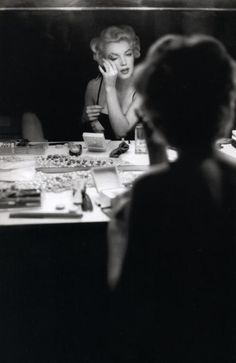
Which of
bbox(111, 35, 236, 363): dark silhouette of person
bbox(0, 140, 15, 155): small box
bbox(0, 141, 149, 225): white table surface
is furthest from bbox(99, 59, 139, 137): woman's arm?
bbox(111, 35, 236, 363): dark silhouette of person

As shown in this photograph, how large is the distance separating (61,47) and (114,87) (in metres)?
0.82

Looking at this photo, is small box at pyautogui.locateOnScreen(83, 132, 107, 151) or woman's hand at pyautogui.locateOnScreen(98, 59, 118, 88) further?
woman's hand at pyautogui.locateOnScreen(98, 59, 118, 88)

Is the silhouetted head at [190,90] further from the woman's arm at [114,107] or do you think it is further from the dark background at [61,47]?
the dark background at [61,47]

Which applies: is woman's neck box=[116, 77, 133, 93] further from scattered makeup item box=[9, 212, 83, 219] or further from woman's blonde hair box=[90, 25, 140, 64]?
scattered makeup item box=[9, 212, 83, 219]

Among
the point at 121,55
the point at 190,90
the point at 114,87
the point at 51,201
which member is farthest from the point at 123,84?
the point at 190,90

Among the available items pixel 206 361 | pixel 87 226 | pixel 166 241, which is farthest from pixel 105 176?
pixel 206 361

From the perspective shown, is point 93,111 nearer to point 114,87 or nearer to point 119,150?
point 114,87

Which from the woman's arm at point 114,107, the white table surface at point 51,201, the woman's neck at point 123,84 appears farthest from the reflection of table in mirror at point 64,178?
the woman's neck at point 123,84

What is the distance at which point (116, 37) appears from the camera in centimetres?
384

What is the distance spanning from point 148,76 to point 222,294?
3.34ft

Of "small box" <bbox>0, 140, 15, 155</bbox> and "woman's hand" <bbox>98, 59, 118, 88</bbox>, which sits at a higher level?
"woman's hand" <bbox>98, 59, 118, 88</bbox>

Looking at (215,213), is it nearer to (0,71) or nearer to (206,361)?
(206,361)

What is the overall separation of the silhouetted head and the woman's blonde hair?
2.15 meters

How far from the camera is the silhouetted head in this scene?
175 cm
